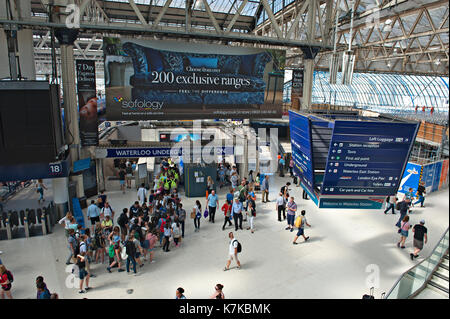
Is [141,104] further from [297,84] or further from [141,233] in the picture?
[297,84]

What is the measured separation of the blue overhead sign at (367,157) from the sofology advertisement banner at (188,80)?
391 inches

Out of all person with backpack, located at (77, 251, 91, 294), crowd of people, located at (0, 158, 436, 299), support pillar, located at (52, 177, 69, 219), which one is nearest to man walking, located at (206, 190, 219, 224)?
crowd of people, located at (0, 158, 436, 299)

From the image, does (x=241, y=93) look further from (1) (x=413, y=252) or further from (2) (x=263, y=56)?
(1) (x=413, y=252)

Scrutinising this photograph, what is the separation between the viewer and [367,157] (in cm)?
601

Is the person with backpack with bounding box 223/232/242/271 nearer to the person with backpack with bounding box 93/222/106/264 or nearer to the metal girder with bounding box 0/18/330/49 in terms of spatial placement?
the person with backpack with bounding box 93/222/106/264

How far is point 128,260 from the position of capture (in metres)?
8.59

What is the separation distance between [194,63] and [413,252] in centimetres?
1137

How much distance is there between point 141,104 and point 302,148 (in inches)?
368

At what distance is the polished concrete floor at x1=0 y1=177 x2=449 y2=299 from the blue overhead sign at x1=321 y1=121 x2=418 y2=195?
1868 mm

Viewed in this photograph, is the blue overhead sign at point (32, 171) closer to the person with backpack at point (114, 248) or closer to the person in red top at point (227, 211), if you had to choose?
the person with backpack at point (114, 248)

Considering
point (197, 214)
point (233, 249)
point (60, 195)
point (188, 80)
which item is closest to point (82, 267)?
point (233, 249)

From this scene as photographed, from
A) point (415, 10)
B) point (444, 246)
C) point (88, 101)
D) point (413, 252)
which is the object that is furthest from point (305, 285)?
point (415, 10)

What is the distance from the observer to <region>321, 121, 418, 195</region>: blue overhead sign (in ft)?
18.8

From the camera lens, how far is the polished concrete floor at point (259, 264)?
26.1 feet
